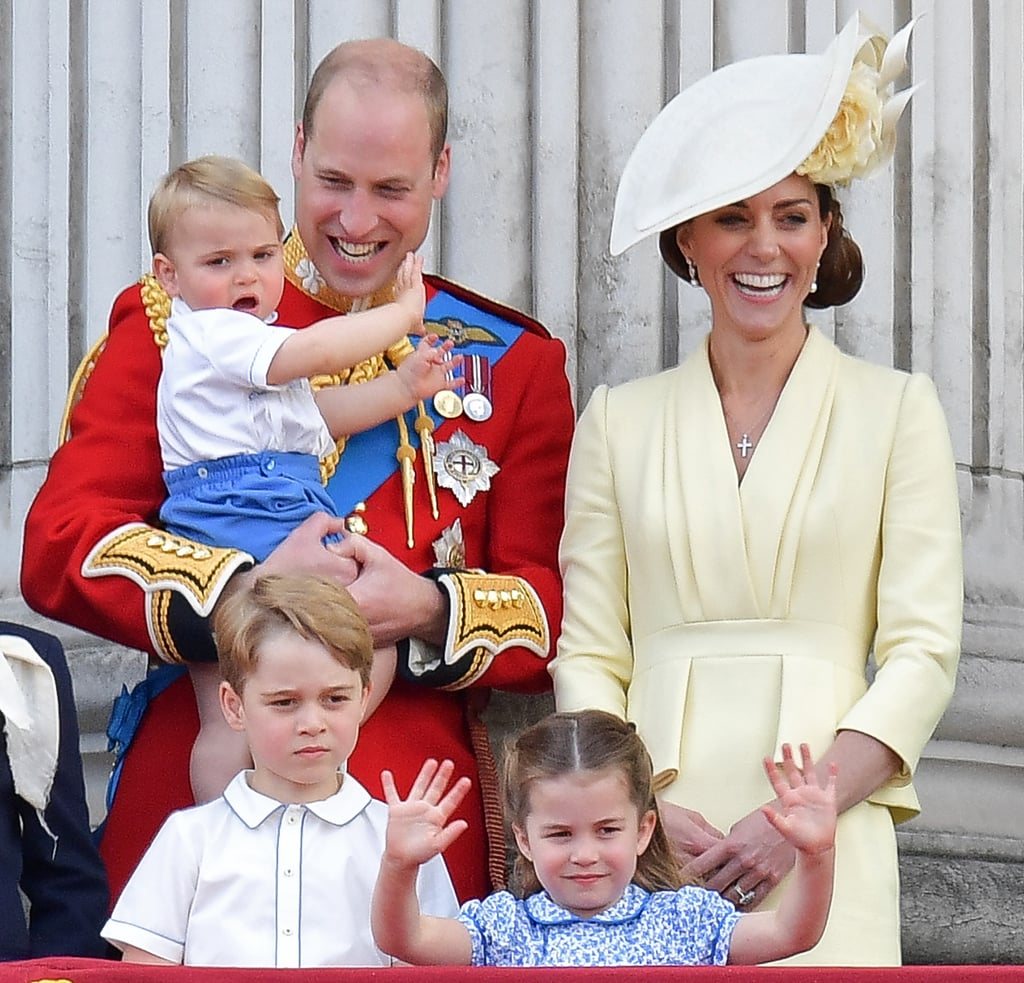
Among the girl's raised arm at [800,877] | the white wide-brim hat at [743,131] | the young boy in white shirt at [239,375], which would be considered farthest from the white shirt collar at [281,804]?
the white wide-brim hat at [743,131]

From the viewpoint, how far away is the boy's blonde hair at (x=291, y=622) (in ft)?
12.7

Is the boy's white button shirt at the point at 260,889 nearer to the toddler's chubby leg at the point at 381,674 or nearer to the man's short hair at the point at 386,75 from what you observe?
the toddler's chubby leg at the point at 381,674

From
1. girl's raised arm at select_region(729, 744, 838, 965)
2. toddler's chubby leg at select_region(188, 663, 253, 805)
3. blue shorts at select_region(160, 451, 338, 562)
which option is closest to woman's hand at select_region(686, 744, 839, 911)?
girl's raised arm at select_region(729, 744, 838, 965)

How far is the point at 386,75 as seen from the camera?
454cm

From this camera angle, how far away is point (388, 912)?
3.62 meters

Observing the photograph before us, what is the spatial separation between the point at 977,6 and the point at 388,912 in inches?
99.2

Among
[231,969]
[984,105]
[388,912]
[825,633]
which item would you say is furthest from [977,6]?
[231,969]

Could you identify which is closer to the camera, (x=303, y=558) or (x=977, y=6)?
(x=303, y=558)

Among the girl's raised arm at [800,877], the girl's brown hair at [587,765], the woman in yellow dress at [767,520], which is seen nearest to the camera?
the girl's raised arm at [800,877]

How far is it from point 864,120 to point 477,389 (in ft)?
2.38

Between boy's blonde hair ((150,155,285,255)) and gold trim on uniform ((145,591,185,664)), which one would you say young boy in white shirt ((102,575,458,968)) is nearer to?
gold trim on uniform ((145,591,185,664))

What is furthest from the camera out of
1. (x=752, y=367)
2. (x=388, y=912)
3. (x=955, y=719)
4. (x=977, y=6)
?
(x=977, y=6)

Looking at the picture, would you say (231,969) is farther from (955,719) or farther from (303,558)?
(955,719)

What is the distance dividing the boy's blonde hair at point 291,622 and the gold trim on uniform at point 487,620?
37 centimetres
